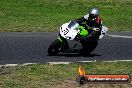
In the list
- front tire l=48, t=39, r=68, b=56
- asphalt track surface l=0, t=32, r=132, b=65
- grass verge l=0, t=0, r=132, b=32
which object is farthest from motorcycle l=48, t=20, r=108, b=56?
grass verge l=0, t=0, r=132, b=32

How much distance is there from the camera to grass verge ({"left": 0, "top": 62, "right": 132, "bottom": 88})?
10.2 meters

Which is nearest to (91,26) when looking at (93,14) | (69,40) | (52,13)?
(93,14)

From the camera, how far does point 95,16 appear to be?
15.2 m

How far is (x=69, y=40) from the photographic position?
49.8ft

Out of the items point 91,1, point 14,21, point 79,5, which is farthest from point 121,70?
point 91,1

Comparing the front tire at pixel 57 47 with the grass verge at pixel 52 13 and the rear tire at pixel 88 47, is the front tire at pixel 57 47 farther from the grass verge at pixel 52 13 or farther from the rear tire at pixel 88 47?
the grass verge at pixel 52 13

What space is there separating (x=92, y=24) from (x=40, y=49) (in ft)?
7.64

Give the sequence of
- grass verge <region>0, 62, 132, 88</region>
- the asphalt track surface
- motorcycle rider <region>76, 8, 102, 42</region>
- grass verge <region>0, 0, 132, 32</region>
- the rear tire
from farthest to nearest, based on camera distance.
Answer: grass verge <region>0, 0, 132, 32</region> → the rear tire → motorcycle rider <region>76, 8, 102, 42</region> → the asphalt track surface → grass verge <region>0, 62, 132, 88</region>

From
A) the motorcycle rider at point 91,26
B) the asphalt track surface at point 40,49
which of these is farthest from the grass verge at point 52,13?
the motorcycle rider at point 91,26

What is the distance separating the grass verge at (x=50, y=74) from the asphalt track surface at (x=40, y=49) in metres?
1.39

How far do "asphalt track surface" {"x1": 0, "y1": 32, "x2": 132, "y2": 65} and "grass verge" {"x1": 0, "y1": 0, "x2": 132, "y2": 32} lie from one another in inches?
95.0

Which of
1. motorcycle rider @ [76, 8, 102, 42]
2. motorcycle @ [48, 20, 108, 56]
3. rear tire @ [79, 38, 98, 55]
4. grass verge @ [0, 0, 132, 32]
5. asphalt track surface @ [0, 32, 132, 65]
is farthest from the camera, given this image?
grass verge @ [0, 0, 132, 32]

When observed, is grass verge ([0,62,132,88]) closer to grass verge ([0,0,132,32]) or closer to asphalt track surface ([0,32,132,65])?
asphalt track surface ([0,32,132,65])

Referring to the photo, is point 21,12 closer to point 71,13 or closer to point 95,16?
point 71,13
